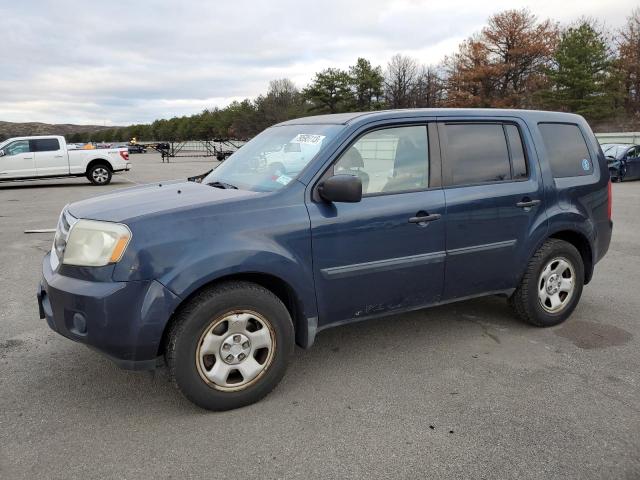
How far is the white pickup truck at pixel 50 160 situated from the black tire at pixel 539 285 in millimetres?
17266

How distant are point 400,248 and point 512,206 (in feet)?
3.57

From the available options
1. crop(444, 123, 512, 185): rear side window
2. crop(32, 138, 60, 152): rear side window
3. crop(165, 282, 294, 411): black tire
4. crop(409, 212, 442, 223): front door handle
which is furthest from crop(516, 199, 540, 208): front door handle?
crop(32, 138, 60, 152): rear side window

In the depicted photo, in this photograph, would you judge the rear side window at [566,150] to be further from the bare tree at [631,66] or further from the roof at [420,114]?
the bare tree at [631,66]

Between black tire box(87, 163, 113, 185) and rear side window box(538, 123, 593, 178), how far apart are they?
1725 centimetres

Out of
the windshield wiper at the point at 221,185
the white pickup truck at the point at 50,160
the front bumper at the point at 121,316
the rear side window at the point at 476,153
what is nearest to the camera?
the front bumper at the point at 121,316

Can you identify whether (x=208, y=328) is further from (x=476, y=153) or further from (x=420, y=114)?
(x=476, y=153)

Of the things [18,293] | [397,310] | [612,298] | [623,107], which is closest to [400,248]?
[397,310]

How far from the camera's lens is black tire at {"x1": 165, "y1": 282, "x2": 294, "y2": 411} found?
294cm

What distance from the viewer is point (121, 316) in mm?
2832

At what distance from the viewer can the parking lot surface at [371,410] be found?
2631 mm

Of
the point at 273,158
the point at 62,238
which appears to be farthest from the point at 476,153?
the point at 62,238

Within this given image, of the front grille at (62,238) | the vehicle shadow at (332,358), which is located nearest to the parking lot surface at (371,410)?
the vehicle shadow at (332,358)

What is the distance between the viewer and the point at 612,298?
5312mm

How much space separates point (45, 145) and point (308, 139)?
17.1 meters
